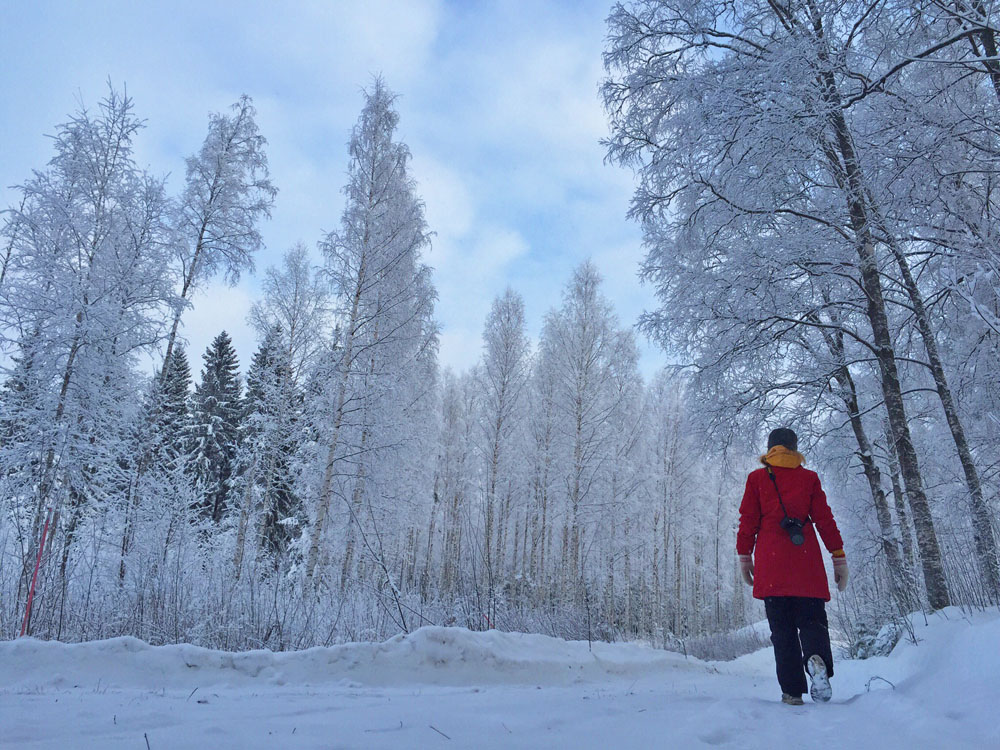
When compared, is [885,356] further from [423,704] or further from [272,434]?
[272,434]

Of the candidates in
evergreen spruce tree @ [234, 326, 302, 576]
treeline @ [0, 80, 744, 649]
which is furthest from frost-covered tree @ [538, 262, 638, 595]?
evergreen spruce tree @ [234, 326, 302, 576]

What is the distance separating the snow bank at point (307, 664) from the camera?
302cm

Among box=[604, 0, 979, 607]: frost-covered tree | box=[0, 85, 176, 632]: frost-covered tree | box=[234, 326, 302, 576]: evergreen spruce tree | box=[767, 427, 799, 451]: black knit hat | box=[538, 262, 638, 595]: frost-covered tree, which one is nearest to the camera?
box=[767, 427, 799, 451]: black knit hat

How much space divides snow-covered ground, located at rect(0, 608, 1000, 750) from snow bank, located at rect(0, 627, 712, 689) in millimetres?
10

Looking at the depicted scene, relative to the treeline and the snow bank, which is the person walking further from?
the treeline

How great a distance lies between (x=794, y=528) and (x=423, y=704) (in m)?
2.40

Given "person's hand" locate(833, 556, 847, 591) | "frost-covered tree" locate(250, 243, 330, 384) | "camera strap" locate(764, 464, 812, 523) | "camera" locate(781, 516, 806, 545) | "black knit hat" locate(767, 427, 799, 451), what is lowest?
"person's hand" locate(833, 556, 847, 591)

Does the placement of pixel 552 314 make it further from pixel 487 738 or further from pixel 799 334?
pixel 487 738

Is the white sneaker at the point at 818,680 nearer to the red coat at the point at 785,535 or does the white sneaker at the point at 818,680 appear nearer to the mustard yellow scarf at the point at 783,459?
the red coat at the point at 785,535

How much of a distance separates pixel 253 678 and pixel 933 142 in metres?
6.74

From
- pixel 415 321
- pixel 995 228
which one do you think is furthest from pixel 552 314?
pixel 995 228

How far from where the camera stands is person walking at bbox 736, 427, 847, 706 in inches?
123

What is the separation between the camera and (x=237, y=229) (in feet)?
38.8

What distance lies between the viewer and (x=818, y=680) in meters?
3.08
